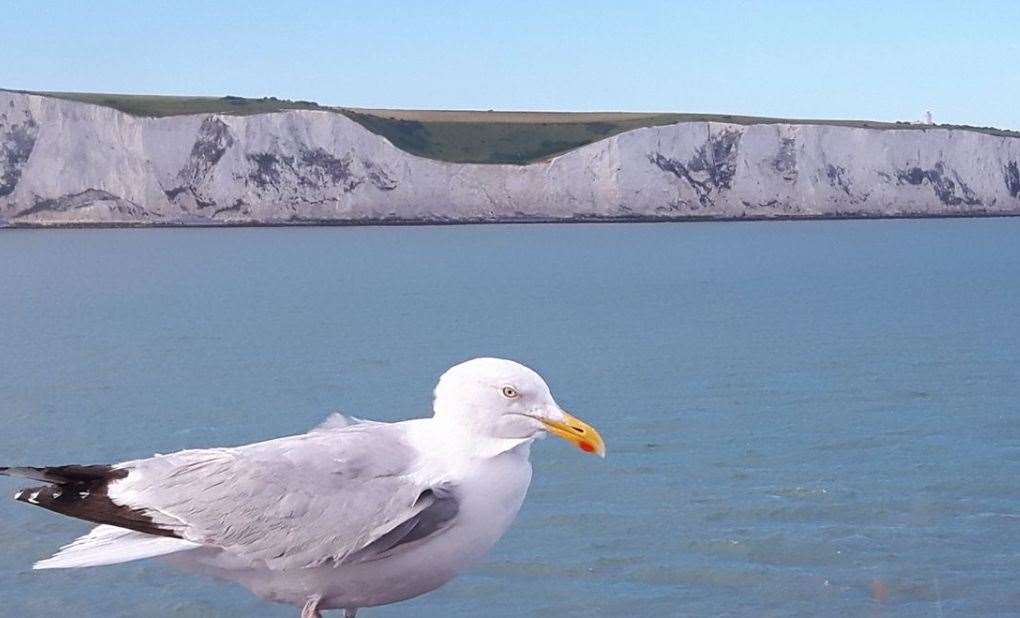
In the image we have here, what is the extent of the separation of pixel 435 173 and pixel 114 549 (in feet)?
209

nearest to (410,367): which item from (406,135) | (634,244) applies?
(634,244)

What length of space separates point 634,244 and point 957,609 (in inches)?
2121

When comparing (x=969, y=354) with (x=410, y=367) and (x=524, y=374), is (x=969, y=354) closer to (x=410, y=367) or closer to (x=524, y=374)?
(x=410, y=367)

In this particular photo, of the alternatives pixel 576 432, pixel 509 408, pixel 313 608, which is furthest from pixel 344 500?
pixel 576 432

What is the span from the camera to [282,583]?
12.2ft

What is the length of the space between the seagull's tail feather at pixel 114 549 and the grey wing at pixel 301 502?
0.05m

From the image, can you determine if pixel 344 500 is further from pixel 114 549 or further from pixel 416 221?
pixel 416 221

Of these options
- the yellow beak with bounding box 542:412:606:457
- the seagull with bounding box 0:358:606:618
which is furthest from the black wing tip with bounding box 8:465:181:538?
the yellow beak with bounding box 542:412:606:457

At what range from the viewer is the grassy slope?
69.1m

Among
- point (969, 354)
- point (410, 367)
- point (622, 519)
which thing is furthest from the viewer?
point (969, 354)

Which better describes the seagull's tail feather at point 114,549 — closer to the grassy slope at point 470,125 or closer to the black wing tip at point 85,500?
the black wing tip at point 85,500

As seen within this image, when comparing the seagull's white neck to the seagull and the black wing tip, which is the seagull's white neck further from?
the black wing tip

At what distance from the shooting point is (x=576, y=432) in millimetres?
3553

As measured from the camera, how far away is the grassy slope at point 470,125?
69.1 m
